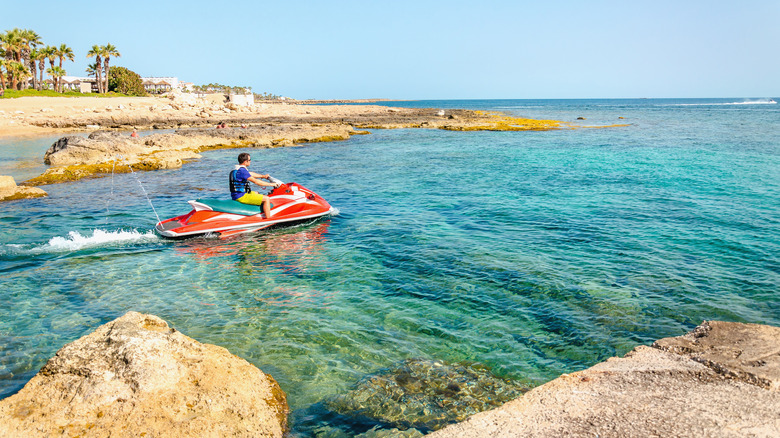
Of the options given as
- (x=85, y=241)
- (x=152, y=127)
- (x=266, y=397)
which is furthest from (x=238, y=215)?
(x=152, y=127)

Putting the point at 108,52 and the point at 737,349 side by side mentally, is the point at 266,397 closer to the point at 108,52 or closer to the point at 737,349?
the point at 737,349

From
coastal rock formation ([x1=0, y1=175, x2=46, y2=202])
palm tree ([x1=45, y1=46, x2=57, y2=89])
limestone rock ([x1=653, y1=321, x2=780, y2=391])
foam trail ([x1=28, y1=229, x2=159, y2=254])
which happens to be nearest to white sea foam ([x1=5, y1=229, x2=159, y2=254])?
foam trail ([x1=28, y1=229, x2=159, y2=254])

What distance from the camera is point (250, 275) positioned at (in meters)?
9.55

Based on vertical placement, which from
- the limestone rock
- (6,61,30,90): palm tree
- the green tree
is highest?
the green tree

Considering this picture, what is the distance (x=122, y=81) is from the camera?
83625mm

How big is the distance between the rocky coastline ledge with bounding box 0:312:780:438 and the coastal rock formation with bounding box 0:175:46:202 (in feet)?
48.3

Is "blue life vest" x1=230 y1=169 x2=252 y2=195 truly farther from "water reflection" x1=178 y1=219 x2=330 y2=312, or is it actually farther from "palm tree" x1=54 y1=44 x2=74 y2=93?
"palm tree" x1=54 y1=44 x2=74 y2=93

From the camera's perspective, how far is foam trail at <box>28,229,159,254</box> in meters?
11.0

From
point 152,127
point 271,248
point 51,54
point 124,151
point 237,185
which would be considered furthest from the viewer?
point 51,54

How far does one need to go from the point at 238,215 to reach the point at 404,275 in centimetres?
517

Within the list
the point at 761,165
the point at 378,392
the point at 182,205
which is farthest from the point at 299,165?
the point at 761,165

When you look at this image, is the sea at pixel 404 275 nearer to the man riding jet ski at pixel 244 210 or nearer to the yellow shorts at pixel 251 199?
the man riding jet ski at pixel 244 210

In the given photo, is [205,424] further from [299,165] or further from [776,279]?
[299,165]

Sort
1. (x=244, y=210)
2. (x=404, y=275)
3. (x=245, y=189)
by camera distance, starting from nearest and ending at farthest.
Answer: (x=404, y=275) < (x=244, y=210) < (x=245, y=189)
